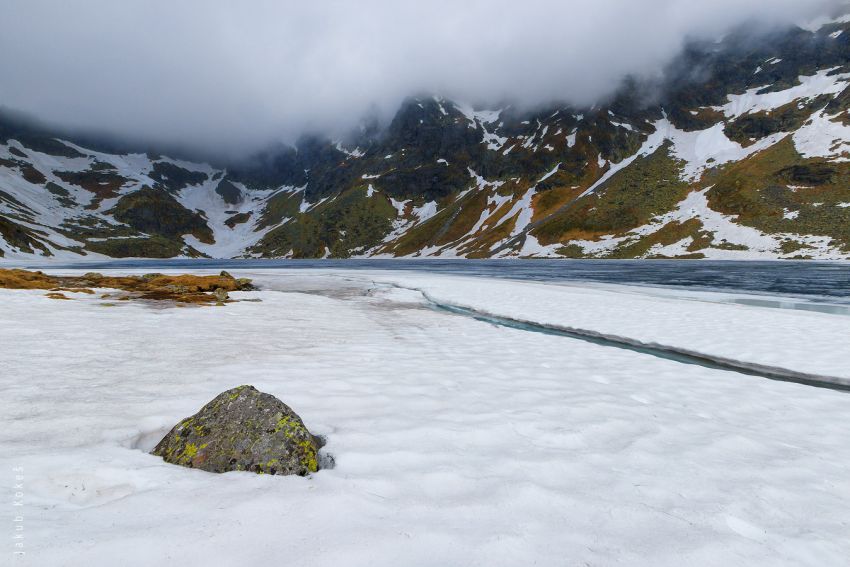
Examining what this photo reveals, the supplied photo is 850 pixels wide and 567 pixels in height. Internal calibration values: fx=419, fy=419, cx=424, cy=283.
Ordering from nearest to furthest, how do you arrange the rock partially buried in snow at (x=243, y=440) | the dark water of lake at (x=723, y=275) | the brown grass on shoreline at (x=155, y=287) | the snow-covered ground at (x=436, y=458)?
the snow-covered ground at (x=436, y=458) → the rock partially buried in snow at (x=243, y=440) → the brown grass on shoreline at (x=155, y=287) → the dark water of lake at (x=723, y=275)

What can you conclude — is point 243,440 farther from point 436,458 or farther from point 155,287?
point 155,287

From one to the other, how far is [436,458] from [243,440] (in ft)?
6.77

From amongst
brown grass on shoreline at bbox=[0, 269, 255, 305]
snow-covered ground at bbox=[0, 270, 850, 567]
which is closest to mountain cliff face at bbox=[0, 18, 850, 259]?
brown grass on shoreline at bbox=[0, 269, 255, 305]

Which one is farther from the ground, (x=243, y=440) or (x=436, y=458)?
(x=243, y=440)

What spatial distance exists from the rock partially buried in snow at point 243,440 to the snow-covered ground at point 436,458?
0.25m

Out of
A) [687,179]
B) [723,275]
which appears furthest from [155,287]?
[687,179]

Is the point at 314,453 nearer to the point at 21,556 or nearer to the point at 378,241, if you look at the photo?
the point at 21,556

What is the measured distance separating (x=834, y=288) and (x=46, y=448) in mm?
42410

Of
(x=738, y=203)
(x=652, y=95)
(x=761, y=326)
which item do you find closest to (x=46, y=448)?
(x=761, y=326)

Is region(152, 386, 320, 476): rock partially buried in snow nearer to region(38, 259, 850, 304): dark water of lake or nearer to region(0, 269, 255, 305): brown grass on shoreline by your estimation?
region(0, 269, 255, 305): brown grass on shoreline

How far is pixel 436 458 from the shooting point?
4680 mm

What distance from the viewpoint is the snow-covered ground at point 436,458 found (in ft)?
10.1

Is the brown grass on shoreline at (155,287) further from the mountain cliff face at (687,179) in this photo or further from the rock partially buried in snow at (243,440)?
the mountain cliff face at (687,179)

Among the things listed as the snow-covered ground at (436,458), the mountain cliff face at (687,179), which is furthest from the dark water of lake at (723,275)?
the mountain cliff face at (687,179)
